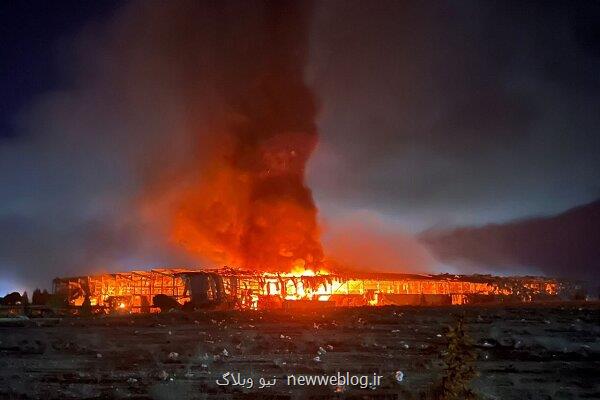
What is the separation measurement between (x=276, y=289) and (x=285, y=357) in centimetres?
3152

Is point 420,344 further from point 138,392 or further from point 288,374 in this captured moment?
point 138,392

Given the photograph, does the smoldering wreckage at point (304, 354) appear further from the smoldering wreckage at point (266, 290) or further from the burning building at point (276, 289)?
the burning building at point (276, 289)

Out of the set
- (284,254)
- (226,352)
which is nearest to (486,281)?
(284,254)

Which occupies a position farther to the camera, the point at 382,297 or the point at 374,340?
the point at 382,297

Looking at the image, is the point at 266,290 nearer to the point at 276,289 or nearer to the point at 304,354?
the point at 276,289

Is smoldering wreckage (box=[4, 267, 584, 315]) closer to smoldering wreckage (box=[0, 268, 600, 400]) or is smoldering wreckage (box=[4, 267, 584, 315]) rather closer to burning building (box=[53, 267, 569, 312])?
burning building (box=[53, 267, 569, 312])

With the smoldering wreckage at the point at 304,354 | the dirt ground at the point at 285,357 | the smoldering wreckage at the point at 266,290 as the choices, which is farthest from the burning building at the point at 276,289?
the dirt ground at the point at 285,357

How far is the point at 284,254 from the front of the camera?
6028 centimetres

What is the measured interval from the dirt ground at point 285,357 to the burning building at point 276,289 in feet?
56.3

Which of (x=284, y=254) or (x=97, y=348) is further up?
(x=284, y=254)

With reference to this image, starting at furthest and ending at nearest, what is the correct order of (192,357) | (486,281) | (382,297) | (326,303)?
(486,281), (382,297), (326,303), (192,357)

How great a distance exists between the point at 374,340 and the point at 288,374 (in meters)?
6.42

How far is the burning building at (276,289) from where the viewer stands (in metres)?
45.9

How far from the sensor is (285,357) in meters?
18.4
